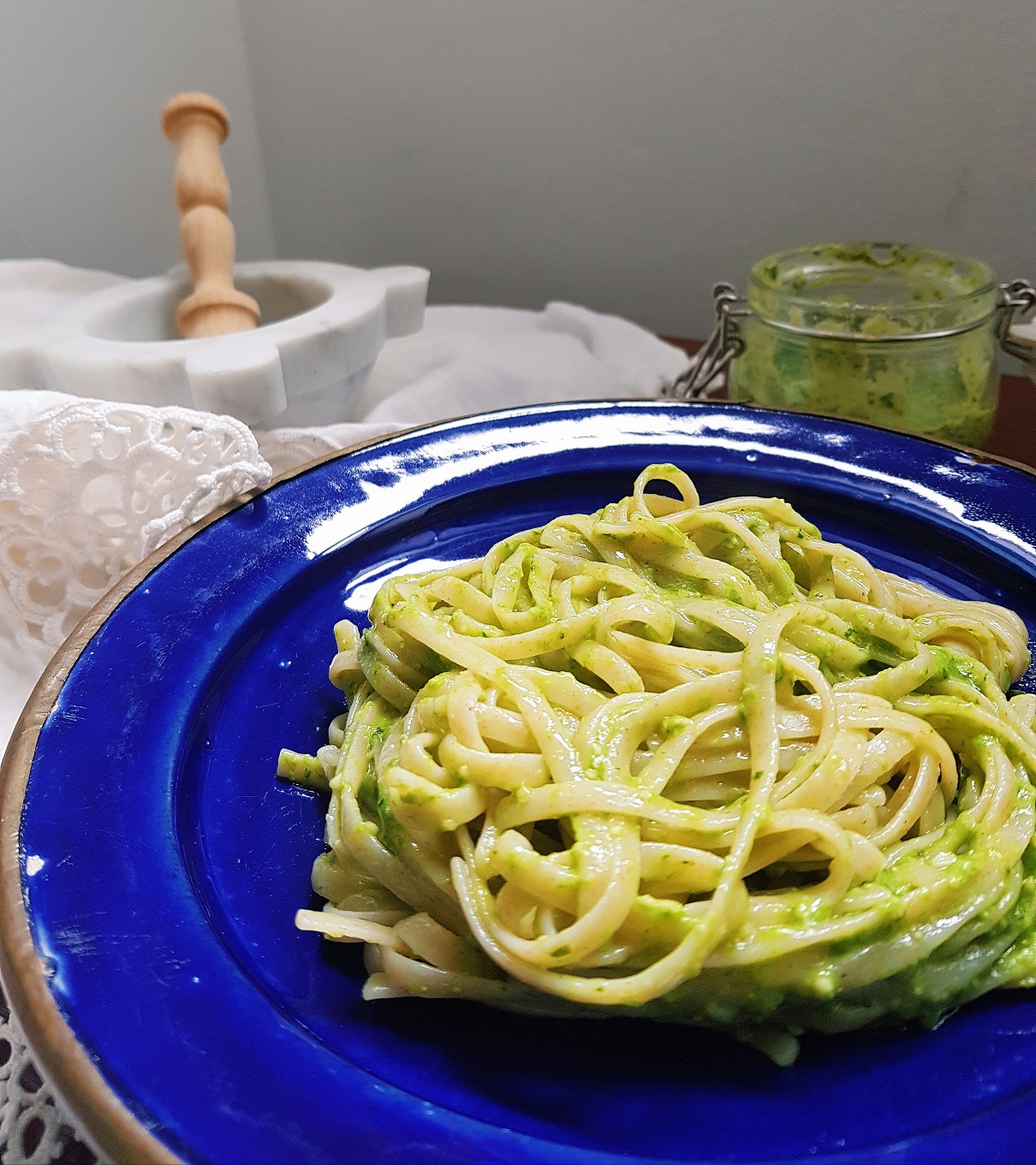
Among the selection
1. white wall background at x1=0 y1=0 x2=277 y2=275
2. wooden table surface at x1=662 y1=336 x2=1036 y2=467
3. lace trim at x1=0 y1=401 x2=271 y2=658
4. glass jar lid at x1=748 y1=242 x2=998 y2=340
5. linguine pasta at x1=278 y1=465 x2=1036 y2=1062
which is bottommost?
wooden table surface at x1=662 y1=336 x2=1036 y2=467

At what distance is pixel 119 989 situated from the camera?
79 centimetres

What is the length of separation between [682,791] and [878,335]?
85cm

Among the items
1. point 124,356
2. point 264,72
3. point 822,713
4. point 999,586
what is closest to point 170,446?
point 124,356

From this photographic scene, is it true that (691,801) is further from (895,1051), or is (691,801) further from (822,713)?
(895,1051)

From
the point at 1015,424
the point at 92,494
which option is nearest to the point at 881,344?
the point at 1015,424

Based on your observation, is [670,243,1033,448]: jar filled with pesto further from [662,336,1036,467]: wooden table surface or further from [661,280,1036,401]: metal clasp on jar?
[662,336,1036,467]: wooden table surface

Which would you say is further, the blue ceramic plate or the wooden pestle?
the wooden pestle

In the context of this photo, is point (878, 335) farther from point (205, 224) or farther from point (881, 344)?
point (205, 224)

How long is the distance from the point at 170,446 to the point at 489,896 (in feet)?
2.61

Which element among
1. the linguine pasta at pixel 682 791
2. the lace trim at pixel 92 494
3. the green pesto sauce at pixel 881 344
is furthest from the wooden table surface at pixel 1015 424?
the lace trim at pixel 92 494

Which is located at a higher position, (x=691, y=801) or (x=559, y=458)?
(x=559, y=458)

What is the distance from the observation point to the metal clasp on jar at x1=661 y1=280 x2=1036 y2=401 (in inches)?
60.9

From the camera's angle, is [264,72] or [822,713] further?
[264,72]

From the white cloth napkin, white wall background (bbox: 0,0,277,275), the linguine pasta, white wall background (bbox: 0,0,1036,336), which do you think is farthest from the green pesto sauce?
white wall background (bbox: 0,0,277,275)
